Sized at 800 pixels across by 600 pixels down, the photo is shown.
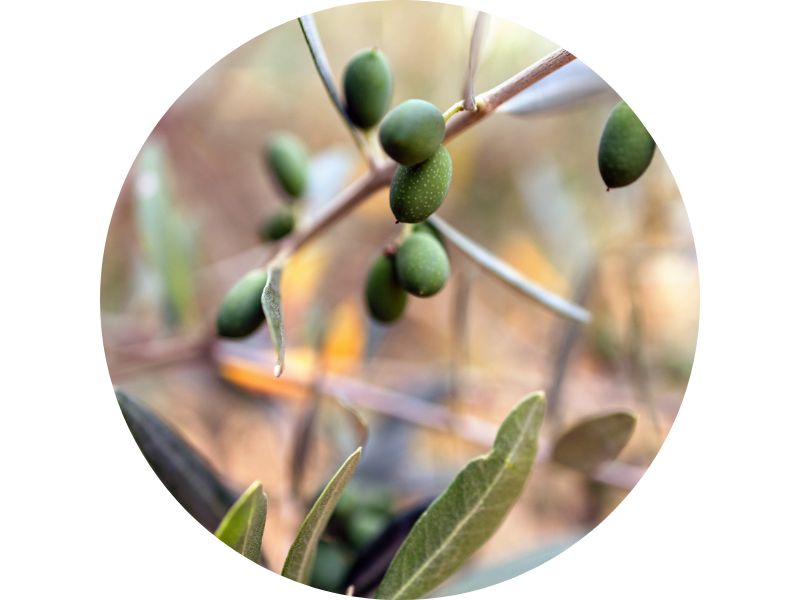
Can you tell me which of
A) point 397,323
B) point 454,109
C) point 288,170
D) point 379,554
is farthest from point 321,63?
point 397,323

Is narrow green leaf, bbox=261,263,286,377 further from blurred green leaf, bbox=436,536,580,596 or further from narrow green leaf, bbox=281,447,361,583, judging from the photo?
blurred green leaf, bbox=436,536,580,596

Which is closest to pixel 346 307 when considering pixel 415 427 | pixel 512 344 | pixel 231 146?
pixel 415 427

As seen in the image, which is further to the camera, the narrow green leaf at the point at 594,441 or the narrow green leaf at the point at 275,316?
the narrow green leaf at the point at 594,441

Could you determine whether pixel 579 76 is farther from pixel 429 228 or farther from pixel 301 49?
pixel 301 49

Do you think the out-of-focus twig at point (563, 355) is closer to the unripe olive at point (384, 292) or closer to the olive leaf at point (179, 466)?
the unripe olive at point (384, 292)

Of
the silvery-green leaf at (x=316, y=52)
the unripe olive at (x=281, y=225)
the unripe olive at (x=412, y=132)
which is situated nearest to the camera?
the unripe olive at (x=412, y=132)

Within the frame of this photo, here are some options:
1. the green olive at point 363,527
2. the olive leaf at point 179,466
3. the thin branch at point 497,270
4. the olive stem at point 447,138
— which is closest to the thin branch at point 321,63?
the olive stem at point 447,138

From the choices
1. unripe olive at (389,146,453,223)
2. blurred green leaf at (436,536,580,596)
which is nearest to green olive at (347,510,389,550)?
blurred green leaf at (436,536,580,596)
